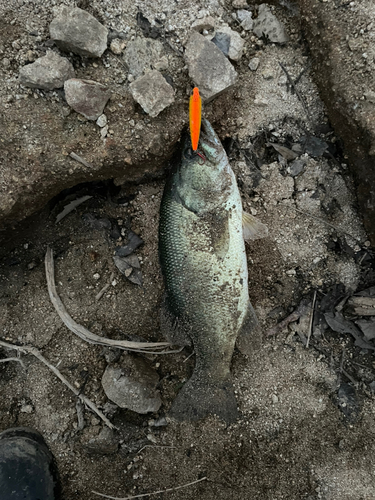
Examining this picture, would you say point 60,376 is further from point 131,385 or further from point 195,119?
point 195,119

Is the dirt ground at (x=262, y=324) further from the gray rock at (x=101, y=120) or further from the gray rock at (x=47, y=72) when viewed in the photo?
the gray rock at (x=47, y=72)

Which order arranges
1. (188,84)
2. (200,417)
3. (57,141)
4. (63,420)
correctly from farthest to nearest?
(63,420) < (200,417) < (188,84) < (57,141)

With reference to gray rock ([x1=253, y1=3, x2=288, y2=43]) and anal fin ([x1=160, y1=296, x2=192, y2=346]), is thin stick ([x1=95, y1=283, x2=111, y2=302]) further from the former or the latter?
gray rock ([x1=253, y1=3, x2=288, y2=43])

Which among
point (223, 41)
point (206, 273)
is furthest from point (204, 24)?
point (206, 273)

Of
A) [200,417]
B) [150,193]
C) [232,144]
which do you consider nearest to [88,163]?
[150,193]

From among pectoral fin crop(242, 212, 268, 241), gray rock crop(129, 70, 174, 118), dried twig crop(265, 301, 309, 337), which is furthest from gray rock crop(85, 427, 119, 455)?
gray rock crop(129, 70, 174, 118)

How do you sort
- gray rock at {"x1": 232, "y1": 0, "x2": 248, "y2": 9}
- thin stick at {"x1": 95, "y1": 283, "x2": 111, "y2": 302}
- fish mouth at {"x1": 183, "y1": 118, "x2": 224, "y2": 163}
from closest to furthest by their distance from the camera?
fish mouth at {"x1": 183, "y1": 118, "x2": 224, "y2": 163} → gray rock at {"x1": 232, "y1": 0, "x2": 248, "y2": 9} → thin stick at {"x1": 95, "y1": 283, "x2": 111, "y2": 302}

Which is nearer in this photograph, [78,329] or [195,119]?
[195,119]

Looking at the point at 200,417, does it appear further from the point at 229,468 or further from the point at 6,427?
the point at 6,427
